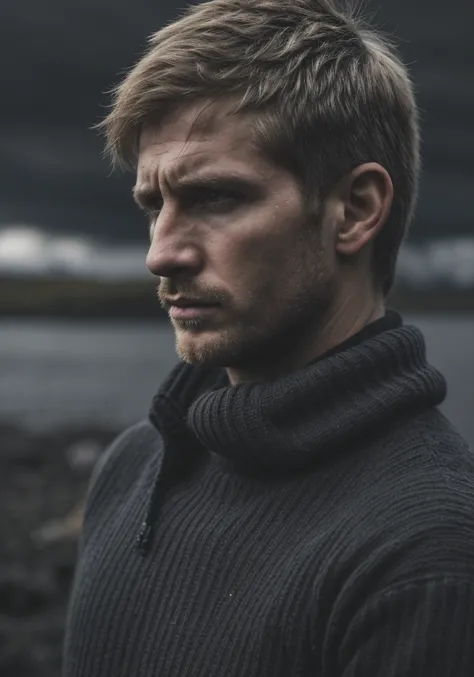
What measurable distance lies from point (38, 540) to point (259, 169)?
14284 mm

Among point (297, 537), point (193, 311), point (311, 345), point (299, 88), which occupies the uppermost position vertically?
point (299, 88)

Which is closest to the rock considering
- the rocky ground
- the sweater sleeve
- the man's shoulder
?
the rocky ground

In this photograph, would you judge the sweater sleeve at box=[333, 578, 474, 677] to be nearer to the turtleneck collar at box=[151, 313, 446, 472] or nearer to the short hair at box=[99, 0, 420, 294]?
the turtleneck collar at box=[151, 313, 446, 472]

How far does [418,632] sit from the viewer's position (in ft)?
7.16

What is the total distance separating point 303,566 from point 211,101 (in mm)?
1066

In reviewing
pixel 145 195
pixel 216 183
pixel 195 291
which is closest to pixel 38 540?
pixel 145 195

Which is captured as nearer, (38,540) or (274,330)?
(274,330)

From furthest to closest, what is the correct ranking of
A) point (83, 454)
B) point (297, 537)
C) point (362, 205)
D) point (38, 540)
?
point (83, 454)
point (38, 540)
point (362, 205)
point (297, 537)

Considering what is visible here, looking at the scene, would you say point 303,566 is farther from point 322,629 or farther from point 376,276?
point 376,276

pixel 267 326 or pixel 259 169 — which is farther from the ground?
pixel 259 169

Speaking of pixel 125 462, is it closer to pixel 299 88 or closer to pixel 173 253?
pixel 173 253

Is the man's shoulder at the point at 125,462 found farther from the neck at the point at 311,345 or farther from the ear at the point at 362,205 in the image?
the ear at the point at 362,205

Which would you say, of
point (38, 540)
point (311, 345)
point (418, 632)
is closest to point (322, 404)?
point (311, 345)

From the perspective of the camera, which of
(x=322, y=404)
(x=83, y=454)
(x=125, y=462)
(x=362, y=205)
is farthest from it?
(x=83, y=454)
